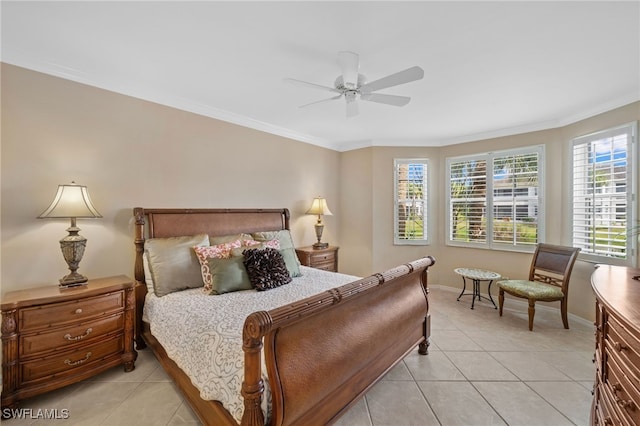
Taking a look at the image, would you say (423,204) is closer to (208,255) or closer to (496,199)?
→ (496,199)

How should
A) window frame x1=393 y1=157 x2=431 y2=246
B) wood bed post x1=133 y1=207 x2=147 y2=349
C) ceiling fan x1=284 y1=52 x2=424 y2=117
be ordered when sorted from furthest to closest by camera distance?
window frame x1=393 y1=157 x2=431 y2=246 < wood bed post x1=133 y1=207 x2=147 y2=349 < ceiling fan x1=284 y1=52 x2=424 y2=117

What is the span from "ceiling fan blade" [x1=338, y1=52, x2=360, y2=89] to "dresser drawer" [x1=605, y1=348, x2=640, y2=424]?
2235mm

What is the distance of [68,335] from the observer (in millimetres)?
1970

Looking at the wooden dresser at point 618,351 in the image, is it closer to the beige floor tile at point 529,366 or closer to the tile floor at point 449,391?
the tile floor at point 449,391

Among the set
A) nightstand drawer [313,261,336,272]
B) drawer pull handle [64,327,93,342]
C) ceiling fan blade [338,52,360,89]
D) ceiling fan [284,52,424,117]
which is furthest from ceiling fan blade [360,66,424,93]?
drawer pull handle [64,327,93,342]

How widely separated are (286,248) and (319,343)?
68.5 inches

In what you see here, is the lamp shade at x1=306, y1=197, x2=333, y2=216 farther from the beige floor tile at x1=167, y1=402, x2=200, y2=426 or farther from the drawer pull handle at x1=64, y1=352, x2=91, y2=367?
the drawer pull handle at x1=64, y1=352, x2=91, y2=367

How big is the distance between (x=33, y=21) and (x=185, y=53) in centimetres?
90

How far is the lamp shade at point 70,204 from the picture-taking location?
205 centimetres

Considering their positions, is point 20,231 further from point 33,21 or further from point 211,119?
point 211,119

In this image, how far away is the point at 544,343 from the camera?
110 inches

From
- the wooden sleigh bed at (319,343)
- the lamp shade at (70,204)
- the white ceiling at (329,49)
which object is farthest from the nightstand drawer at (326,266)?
the lamp shade at (70,204)

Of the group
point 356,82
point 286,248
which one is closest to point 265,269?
point 286,248

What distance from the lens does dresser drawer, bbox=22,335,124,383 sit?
184cm
